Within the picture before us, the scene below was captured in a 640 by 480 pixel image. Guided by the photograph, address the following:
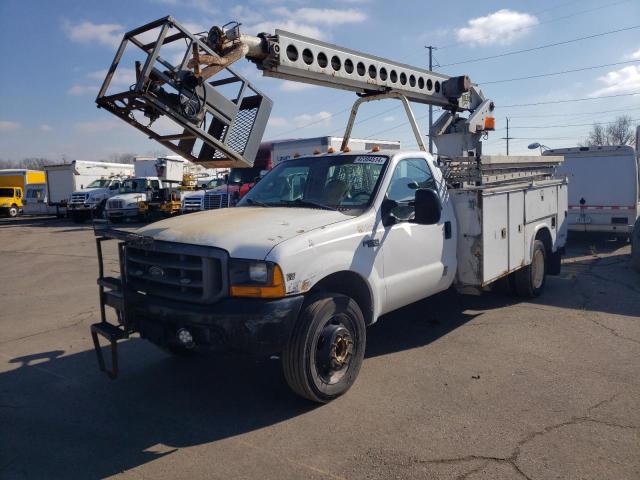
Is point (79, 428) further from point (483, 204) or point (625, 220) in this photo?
point (625, 220)

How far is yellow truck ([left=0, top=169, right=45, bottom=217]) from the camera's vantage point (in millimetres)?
36156

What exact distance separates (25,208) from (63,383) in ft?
119

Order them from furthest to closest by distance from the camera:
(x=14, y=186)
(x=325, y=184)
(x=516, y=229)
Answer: (x=14, y=186), (x=516, y=229), (x=325, y=184)

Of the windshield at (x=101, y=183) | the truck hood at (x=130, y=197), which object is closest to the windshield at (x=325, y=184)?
the truck hood at (x=130, y=197)

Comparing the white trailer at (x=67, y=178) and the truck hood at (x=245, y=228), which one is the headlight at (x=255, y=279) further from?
the white trailer at (x=67, y=178)

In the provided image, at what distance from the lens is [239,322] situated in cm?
353

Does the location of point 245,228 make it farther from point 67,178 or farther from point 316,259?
point 67,178

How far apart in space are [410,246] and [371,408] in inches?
62.4

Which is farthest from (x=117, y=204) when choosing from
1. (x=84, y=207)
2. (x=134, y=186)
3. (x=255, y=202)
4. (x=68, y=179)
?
(x=255, y=202)

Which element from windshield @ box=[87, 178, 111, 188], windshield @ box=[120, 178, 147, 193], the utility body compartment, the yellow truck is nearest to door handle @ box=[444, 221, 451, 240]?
the utility body compartment

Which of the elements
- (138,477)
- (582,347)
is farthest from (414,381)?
(138,477)

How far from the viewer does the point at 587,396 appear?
414 cm

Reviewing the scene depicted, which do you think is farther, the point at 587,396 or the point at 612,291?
the point at 612,291

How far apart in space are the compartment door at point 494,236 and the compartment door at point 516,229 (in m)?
0.15
